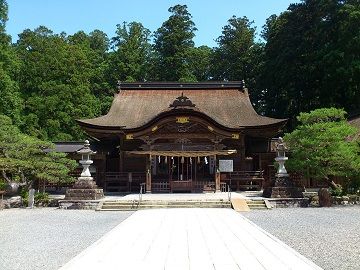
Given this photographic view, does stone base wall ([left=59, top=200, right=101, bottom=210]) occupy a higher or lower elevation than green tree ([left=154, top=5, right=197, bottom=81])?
lower

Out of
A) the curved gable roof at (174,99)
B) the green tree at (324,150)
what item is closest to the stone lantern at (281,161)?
the green tree at (324,150)

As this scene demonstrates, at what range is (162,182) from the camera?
19750 mm

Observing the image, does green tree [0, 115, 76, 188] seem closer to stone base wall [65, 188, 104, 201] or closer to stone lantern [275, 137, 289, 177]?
stone base wall [65, 188, 104, 201]

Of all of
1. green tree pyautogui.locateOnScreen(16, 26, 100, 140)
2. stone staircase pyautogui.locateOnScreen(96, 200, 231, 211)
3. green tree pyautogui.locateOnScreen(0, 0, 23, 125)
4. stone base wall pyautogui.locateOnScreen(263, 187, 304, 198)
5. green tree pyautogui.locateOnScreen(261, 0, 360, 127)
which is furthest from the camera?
green tree pyautogui.locateOnScreen(16, 26, 100, 140)

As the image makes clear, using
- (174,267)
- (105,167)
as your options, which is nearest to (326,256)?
(174,267)

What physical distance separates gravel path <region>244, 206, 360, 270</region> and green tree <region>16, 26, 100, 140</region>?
23.2 metres

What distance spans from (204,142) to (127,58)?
23696 mm

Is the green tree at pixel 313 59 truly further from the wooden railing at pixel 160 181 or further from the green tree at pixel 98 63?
the green tree at pixel 98 63

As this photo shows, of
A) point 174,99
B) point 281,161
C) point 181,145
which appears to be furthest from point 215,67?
point 281,161

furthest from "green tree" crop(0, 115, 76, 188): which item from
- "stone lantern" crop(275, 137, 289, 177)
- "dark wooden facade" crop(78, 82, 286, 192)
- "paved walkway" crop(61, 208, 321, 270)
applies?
"stone lantern" crop(275, 137, 289, 177)

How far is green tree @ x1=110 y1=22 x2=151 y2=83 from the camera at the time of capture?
40250 mm

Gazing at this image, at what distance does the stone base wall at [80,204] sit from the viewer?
50.0 ft

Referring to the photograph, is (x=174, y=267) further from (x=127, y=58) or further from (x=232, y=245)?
(x=127, y=58)

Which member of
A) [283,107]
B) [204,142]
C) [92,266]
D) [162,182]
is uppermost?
[283,107]
